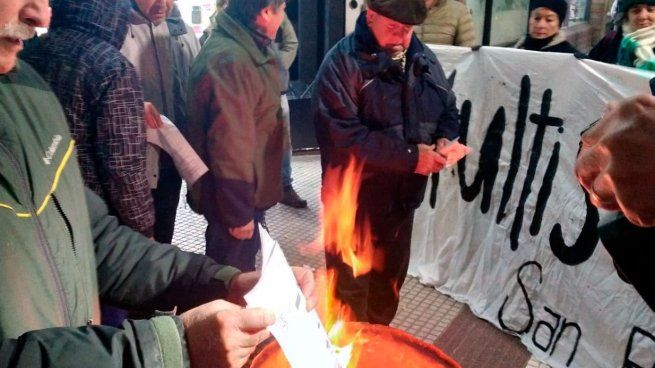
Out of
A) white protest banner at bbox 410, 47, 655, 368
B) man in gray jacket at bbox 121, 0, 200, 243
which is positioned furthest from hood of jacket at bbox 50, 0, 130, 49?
white protest banner at bbox 410, 47, 655, 368

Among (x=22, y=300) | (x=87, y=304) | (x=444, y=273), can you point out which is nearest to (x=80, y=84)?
(x=87, y=304)

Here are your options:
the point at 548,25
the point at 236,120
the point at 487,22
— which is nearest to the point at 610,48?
the point at 548,25

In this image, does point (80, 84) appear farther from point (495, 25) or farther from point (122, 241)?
point (495, 25)

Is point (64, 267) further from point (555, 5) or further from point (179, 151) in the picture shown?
point (555, 5)

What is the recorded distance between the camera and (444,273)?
4395 millimetres

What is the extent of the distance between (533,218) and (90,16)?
2.90m

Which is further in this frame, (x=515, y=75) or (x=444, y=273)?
(x=444, y=273)

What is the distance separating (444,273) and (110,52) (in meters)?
2.99

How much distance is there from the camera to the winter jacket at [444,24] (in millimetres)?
5492

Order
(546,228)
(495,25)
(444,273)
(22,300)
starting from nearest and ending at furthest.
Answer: (22,300) < (546,228) < (444,273) < (495,25)

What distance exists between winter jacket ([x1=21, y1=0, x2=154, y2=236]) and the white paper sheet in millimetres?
388

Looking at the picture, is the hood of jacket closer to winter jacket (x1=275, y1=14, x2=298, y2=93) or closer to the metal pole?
winter jacket (x1=275, y1=14, x2=298, y2=93)

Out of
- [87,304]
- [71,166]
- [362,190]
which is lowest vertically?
[362,190]

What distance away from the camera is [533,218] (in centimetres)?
367
